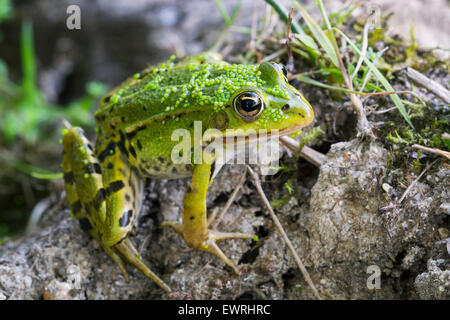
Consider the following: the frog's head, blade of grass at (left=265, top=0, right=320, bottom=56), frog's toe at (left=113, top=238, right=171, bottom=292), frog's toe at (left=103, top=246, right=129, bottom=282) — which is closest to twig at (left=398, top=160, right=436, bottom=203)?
the frog's head

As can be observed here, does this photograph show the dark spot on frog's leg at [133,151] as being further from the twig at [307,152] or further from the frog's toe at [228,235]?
the twig at [307,152]

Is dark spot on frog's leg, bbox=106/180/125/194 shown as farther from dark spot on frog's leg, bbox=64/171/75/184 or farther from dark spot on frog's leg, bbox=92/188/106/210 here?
dark spot on frog's leg, bbox=64/171/75/184

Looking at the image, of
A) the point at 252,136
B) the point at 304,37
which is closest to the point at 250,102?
the point at 252,136

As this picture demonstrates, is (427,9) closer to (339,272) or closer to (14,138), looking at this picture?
(339,272)

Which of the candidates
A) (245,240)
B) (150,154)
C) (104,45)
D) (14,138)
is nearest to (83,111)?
(14,138)

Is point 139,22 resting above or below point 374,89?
above

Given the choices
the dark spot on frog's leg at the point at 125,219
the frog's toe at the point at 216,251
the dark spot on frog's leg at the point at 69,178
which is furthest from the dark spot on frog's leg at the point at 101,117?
the frog's toe at the point at 216,251

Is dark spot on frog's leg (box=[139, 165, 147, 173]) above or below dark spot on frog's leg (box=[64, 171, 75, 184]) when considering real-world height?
above

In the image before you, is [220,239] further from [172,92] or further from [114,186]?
[172,92]
